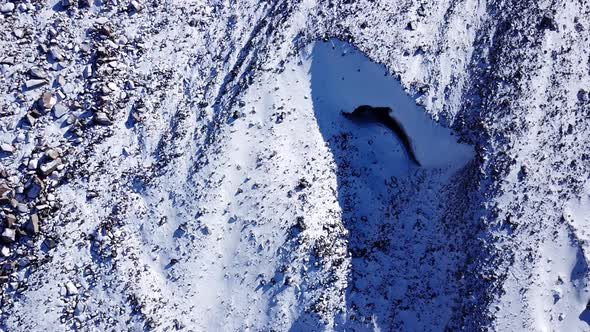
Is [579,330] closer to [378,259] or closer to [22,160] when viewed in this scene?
[378,259]

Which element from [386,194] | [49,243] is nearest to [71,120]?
[49,243]

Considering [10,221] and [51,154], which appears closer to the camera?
[10,221]

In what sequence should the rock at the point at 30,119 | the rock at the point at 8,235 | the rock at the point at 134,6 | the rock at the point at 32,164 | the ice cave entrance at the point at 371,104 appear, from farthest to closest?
the rock at the point at 134,6, the ice cave entrance at the point at 371,104, the rock at the point at 30,119, the rock at the point at 32,164, the rock at the point at 8,235

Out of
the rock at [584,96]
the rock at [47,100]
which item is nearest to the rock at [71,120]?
the rock at [47,100]

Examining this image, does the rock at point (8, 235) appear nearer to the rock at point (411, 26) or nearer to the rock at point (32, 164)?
the rock at point (32, 164)

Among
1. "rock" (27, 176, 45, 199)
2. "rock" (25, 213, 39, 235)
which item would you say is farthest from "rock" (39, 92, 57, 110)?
"rock" (25, 213, 39, 235)

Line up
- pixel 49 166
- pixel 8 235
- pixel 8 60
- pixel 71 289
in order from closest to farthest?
pixel 8 235
pixel 71 289
pixel 49 166
pixel 8 60

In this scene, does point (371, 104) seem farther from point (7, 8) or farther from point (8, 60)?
point (7, 8)
